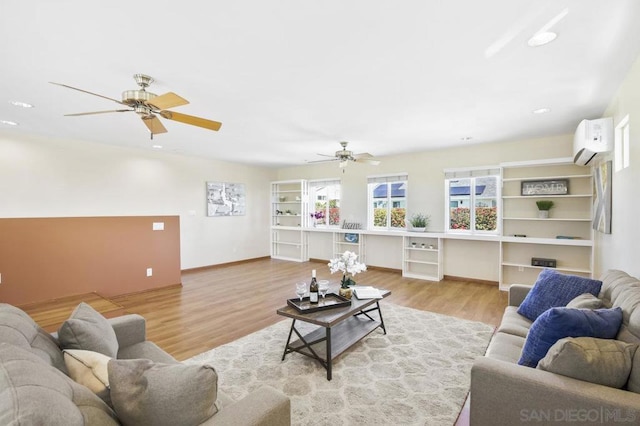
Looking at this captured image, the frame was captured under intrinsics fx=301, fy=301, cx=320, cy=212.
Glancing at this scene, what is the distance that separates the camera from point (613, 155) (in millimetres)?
3262

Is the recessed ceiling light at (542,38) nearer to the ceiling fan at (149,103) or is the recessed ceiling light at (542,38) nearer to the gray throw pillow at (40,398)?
the ceiling fan at (149,103)

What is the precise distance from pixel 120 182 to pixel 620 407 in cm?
690

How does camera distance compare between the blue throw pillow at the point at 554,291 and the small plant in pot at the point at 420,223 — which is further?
the small plant in pot at the point at 420,223

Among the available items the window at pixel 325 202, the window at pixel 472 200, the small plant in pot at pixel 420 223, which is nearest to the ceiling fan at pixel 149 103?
the small plant in pot at pixel 420 223

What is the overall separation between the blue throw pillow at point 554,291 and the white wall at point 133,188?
6378 mm

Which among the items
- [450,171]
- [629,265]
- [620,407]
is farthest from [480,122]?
[620,407]

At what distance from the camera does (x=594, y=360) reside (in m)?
1.41

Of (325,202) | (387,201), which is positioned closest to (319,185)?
(325,202)

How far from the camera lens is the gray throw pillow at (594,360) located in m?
1.38

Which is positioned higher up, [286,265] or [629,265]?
[629,265]

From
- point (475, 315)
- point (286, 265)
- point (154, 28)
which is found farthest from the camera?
point (286, 265)

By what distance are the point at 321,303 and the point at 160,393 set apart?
78.0 inches

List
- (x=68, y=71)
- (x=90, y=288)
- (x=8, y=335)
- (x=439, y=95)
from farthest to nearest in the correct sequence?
1. (x=90, y=288)
2. (x=439, y=95)
3. (x=68, y=71)
4. (x=8, y=335)

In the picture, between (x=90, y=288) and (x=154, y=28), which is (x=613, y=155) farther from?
(x=90, y=288)
